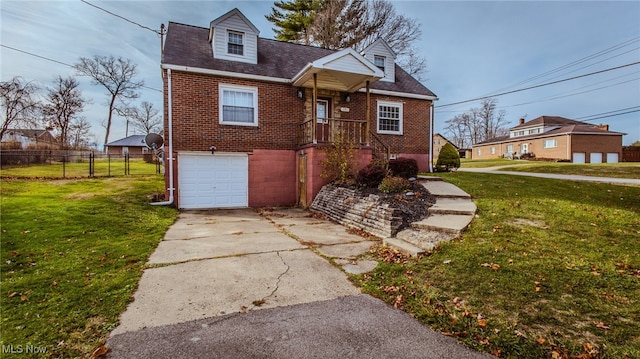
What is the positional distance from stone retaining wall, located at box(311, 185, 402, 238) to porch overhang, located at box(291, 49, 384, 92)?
3954 mm

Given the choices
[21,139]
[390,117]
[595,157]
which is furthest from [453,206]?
[595,157]

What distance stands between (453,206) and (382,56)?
30.7 ft

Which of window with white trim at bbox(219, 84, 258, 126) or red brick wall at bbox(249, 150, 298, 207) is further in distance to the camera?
red brick wall at bbox(249, 150, 298, 207)

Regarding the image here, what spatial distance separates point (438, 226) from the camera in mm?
5797

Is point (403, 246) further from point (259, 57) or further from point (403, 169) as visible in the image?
point (259, 57)

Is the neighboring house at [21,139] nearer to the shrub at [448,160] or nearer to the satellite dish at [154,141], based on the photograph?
the satellite dish at [154,141]

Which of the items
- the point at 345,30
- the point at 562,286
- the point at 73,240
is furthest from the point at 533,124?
the point at 73,240


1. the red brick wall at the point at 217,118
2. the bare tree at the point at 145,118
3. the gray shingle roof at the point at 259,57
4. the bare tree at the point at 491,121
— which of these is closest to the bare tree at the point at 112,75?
the bare tree at the point at 145,118

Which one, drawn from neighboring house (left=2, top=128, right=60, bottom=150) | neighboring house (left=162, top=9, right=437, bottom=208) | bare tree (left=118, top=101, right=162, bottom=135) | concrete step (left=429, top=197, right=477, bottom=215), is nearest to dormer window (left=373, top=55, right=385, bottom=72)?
neighboring house (left=162, top=9, right=437, bottom=208)

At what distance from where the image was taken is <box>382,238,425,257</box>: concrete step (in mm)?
4979

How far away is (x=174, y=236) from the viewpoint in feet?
21.6

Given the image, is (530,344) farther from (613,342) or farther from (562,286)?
(562,286)

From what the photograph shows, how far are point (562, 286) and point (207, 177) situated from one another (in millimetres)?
10262

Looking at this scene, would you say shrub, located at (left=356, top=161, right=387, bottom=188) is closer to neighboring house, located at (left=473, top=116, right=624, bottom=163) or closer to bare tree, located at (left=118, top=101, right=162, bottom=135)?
neighboring house, located at (left=473, top=116, right=624, bottom=163)
